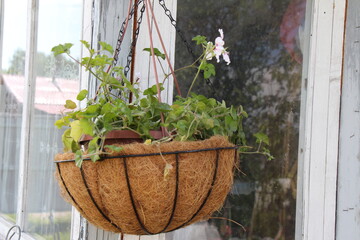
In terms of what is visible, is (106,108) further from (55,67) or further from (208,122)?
(55,67)

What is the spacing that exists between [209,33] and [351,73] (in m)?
0.45

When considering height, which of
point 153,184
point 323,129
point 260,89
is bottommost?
point 153,184

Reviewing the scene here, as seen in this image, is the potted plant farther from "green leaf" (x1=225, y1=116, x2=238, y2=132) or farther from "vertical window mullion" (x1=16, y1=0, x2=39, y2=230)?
"vertical window mullion" (x1=16, y1=0, x2=39, y2=230)

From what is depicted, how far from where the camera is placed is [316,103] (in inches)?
50.6

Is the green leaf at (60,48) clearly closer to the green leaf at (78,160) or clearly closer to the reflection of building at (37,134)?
the green leaf at (78,160)

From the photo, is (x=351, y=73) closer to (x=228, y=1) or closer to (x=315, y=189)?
(x=315, y=189)

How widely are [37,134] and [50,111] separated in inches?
5.7

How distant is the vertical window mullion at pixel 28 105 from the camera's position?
2035 millimetres

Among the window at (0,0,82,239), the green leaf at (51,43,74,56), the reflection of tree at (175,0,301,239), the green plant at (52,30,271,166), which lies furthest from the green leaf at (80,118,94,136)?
the window at (0,0,82,239)

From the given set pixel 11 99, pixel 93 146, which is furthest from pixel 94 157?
pixel 11 99

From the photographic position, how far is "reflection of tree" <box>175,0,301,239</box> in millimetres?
1350

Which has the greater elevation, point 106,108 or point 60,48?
point 60,48

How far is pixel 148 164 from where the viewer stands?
33.8 inches

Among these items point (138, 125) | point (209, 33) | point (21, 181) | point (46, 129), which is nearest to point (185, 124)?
point (138, 125)
